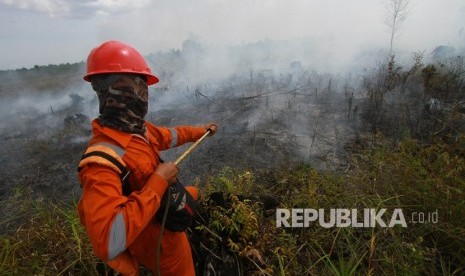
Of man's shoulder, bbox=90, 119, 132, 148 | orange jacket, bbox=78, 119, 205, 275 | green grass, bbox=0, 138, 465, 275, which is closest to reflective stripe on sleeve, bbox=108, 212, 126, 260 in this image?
orange jacket, bbox=78, 119, 205, 275

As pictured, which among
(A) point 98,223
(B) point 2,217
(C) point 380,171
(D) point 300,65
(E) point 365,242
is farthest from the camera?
(D) point 300,65

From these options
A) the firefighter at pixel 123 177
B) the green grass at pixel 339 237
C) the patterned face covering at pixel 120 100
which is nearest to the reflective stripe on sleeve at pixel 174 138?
the firefighter at pixel 123 177

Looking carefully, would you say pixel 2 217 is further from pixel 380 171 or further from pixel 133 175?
pixel 380 171

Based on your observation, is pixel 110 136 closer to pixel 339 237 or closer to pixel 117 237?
pixel 117 237

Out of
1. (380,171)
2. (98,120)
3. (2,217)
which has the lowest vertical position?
(2,217)

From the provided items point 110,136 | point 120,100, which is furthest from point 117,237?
point 120,100

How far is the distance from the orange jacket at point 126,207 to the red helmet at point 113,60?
13.3 inches

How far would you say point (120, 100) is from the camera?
6.23 feet

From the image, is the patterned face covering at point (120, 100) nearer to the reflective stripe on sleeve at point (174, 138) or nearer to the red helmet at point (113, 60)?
the red helmet at point (113, 60)

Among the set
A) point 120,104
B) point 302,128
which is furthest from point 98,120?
point 302,128

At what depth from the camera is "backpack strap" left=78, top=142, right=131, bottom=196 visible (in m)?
1.63

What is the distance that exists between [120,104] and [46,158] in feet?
18.8

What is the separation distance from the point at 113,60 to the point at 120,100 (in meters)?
0.26

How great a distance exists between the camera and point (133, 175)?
181cm
